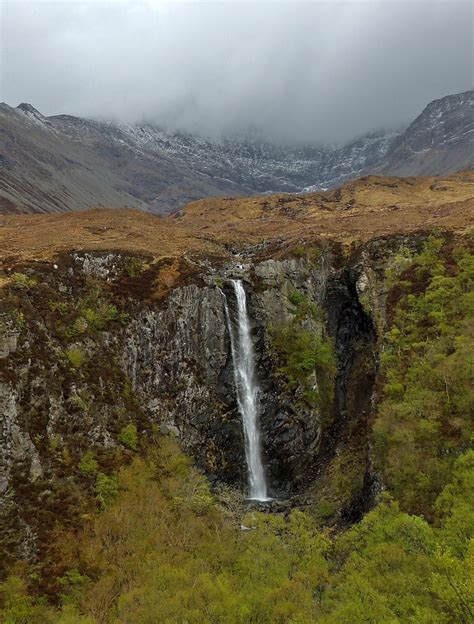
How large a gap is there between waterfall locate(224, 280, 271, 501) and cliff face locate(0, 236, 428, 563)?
0.69 meters

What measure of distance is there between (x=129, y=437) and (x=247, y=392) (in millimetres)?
12087

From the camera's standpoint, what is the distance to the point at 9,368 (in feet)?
94.1

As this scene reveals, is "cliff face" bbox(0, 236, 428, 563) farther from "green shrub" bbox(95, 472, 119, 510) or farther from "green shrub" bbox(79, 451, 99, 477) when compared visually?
"green shrub" bbox(95, 472, 119, 510)

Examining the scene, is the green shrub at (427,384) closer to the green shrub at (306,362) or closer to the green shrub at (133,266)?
the green shrub at (306,362)

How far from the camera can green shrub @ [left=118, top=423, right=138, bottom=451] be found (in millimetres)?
32594

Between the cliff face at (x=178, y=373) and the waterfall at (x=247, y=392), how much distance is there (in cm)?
69

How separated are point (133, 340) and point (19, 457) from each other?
13826 millimetres

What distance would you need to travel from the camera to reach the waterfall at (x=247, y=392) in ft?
126

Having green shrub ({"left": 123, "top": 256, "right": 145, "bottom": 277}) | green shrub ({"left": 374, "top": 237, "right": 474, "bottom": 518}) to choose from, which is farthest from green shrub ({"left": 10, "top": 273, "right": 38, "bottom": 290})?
green shrub ({"left": 374, "top": 237, "right": 474, "bottom": 518})

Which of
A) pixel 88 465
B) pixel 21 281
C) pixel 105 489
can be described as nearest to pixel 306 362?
pixel 105 489

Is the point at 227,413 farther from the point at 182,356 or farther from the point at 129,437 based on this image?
the point at 129,437

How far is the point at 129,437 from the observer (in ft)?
108

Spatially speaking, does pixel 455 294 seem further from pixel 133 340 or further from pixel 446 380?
pixel 133 340

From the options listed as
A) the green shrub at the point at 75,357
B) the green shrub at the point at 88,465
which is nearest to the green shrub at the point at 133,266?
the green shrub at the point at 75,357
